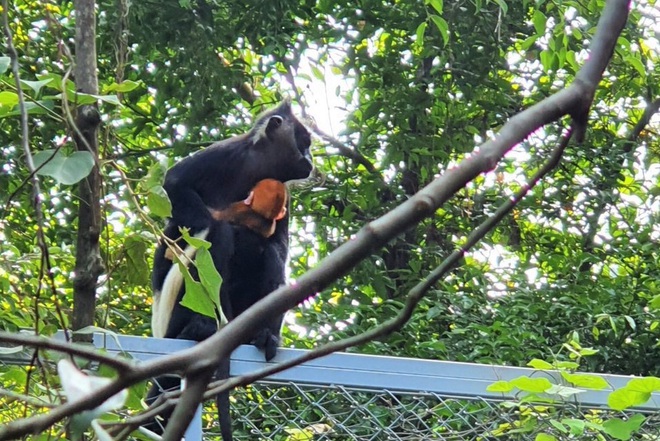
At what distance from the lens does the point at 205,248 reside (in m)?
1.22

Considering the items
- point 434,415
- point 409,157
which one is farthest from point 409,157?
point 434,415

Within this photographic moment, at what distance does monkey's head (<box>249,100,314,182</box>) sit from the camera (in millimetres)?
4711

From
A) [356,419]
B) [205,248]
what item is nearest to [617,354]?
[356,419]

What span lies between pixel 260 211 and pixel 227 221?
0.16 m

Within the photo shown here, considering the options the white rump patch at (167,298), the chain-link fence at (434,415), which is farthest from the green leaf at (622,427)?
the white rump patch at (167,298)

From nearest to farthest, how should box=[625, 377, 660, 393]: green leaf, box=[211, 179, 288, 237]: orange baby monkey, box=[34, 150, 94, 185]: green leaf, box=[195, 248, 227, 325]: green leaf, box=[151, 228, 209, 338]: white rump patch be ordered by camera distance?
1. box=[34, 150, 94, 185]: green leaf
2. box=[195, 248, 227, 325]: green leaf
3. box=[625, 377, 660, 393]: green leaf
4. box=[151, 228, 209, 338]: white rump patch
5. box=[211, 179, 288, 237]: orange baby monkey

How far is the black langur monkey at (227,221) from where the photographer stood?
3.93m

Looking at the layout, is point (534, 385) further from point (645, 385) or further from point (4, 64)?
point (4, 64)

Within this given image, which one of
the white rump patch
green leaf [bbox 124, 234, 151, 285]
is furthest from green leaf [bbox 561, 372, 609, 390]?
the white rump patch

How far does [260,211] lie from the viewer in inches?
168

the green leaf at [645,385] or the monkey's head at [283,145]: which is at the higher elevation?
the monkey's head at [283,145]

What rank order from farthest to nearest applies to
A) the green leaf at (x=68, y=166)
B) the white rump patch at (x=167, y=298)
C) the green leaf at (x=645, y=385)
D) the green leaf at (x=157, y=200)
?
the white rump patch at (x=167, y=298)
the green leaf at (x=645, y=385)
the green leaf at (x=157, y=200)
the green leaf at (x=68, y=166)

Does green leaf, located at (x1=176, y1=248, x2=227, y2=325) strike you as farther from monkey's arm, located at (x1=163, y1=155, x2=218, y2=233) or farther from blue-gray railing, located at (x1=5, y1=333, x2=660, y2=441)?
monkey's arm, located at (x1=163, y1=155, x2=218, y2=233)

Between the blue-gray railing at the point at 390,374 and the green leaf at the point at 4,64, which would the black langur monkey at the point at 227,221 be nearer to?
the blue-gray railing at the point at 390,374
